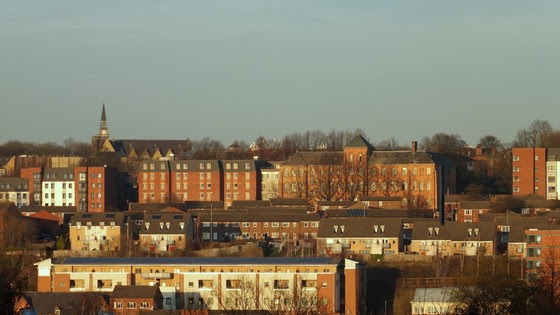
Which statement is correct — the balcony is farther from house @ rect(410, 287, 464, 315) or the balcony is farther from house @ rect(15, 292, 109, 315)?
house @ rect(410, 287, 464, 315)

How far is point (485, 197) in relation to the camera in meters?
65.3

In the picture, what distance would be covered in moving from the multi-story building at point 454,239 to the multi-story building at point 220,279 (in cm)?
639

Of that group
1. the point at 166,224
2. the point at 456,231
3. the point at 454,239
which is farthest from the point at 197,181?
the point at 454,239

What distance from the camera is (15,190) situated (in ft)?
232

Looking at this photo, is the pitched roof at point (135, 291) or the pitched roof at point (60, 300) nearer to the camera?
the pitched roof at point (60, 300)

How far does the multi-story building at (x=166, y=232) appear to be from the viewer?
5484 centimetres

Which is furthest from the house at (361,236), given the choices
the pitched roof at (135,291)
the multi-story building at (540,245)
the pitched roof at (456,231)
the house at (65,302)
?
the house at (65,302)

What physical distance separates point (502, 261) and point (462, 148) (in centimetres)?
3406

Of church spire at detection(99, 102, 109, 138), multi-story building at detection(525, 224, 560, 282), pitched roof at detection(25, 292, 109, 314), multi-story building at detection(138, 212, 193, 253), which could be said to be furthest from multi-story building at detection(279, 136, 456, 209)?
church spire at detection(99, 102, 109, 138)

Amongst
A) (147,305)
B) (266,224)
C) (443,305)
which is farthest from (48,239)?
(443,305)

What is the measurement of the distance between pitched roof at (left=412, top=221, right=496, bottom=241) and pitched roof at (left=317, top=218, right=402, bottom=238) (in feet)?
2.43

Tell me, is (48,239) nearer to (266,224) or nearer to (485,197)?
(266,224)

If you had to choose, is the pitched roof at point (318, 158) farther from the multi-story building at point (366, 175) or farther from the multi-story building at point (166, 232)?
the multi-story building at point (166, 232)

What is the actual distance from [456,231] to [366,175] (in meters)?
14.9
